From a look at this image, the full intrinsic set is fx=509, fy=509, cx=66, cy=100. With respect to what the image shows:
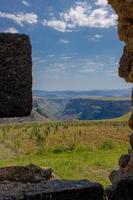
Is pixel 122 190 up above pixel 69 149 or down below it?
above

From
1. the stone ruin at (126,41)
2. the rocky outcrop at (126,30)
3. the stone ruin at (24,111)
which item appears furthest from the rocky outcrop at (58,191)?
the rocky outcrop at (126,30)

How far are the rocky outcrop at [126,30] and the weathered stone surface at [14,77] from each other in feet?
13.8

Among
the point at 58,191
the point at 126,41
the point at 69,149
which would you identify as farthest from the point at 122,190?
the point at 69,149

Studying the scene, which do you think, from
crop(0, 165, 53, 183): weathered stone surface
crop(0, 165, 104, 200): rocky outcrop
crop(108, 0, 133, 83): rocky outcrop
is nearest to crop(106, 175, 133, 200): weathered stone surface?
crop(0, 165, 104, 200): rocky outcrop

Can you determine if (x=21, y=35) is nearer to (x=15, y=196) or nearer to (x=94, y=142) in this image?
(x=15, y=196)

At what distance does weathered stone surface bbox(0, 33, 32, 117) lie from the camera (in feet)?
23.2

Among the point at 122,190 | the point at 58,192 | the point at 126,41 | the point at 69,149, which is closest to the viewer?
the point at 58,192

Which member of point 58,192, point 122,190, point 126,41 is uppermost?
point 126,41

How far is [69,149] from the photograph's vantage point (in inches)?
1702

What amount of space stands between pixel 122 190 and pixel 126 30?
531cm

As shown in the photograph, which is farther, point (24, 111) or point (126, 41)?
point (126, 41)

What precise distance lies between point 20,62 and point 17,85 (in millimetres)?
324

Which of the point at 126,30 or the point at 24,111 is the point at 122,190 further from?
the point at 126,30

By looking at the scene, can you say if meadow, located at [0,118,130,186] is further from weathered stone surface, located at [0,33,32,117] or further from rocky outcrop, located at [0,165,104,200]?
rocky outcrop, located at [0,165,104,200]
